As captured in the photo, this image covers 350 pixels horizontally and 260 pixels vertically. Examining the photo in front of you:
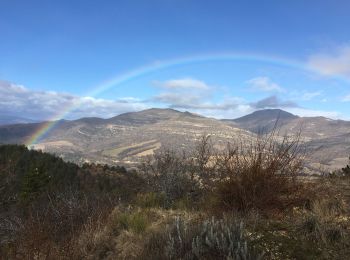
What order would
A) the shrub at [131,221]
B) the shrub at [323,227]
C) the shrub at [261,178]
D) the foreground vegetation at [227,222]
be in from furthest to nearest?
the shrub at [131,221] < the shrub at [261,178] < the shrub at [323,227] < the foreground vegetation at [227,222]

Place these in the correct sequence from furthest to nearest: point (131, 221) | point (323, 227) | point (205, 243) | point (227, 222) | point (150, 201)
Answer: point (150, 201) → point (131, 221) → point (227, 222) → point (323, 227) → point (205, 243)

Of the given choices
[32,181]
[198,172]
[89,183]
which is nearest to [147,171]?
[198,172]

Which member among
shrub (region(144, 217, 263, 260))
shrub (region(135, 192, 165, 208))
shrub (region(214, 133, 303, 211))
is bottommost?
shrub (region(135, 192, 165, 208))

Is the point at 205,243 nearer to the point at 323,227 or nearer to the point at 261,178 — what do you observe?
the point at 323,227

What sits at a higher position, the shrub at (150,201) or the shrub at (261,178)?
the shrub at (261,178)

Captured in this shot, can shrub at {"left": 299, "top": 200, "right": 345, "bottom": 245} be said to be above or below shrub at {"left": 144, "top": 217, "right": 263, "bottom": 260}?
above

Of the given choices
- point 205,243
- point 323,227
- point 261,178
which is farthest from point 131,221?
point 323,227

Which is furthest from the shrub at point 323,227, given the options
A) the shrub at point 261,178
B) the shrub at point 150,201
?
the shrub at point 150,201

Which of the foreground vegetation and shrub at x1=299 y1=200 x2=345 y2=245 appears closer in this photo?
the foreground vegetation

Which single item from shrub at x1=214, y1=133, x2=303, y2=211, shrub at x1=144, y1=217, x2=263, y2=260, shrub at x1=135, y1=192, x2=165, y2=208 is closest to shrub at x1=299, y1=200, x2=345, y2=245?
shrub at x1=214, y1=133, x2=303, y2=211

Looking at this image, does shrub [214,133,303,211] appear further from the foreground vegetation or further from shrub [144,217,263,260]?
shrub [144,217,263,260]

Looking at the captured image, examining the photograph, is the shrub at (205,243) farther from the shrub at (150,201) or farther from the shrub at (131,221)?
the shrub at (150,201)
